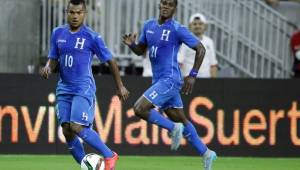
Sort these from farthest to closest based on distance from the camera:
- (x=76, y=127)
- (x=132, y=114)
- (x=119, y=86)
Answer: (x=132, y=114) → (x=119, y=86) → (x=76, y=127)

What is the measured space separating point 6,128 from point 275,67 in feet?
18.4

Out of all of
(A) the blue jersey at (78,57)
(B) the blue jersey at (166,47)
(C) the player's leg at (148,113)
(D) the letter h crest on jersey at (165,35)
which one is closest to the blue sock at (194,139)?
(C) the player's leg at (148,113)

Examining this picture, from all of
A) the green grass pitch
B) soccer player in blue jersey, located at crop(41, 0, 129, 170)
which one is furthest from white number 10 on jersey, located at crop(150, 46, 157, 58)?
the green grass pitch

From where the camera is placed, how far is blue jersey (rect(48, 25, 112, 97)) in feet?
39.7

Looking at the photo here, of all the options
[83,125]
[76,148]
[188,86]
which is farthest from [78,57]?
[188,86]

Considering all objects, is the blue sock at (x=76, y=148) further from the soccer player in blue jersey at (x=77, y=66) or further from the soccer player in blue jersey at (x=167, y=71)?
the soccer player in blue jersey at (x=167, y=71)

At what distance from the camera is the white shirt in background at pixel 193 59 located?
16250 millimetres

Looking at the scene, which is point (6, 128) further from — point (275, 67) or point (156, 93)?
point (275, 67)

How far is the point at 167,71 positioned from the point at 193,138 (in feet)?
3.11

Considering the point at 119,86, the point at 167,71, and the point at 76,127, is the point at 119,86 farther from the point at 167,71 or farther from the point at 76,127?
the point at 167,71

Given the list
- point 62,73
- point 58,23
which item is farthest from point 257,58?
point 62,73

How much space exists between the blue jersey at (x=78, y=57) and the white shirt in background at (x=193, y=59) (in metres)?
4.14

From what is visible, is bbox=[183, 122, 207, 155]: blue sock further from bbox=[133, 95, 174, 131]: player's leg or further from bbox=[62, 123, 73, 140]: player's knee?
bbox=[62, 123, 73, 140]: player's knee

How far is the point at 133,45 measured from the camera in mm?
13641
